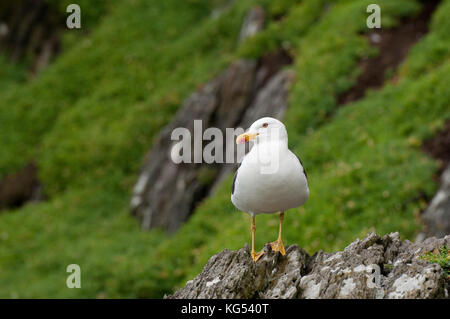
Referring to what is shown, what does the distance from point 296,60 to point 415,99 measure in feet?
19.2

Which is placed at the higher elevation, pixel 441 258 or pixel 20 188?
pixel 20 188

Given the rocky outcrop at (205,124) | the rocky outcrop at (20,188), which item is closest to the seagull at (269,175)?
the rocky outcrop at (205,124)

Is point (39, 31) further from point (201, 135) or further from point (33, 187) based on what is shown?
point (201, 135)

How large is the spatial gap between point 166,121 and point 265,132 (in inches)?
662

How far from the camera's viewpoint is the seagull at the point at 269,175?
6.61m

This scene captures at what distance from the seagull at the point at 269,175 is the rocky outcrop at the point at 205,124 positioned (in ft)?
34.3

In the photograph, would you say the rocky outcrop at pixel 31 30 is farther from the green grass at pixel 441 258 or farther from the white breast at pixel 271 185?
the green grass at pixel 441 258

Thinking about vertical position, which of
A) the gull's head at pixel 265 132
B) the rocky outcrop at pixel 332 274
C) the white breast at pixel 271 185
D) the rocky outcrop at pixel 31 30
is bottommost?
the rocky outcrop at pixel 332 274

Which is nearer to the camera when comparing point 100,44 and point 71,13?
Result: point 100,44

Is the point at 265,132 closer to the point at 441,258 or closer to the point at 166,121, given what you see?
the point at 441,258

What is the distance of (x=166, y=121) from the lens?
76.8ft

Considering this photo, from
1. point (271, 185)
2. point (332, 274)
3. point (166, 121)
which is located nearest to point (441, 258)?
point (332, 274)

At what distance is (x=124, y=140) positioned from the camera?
76.5ft
